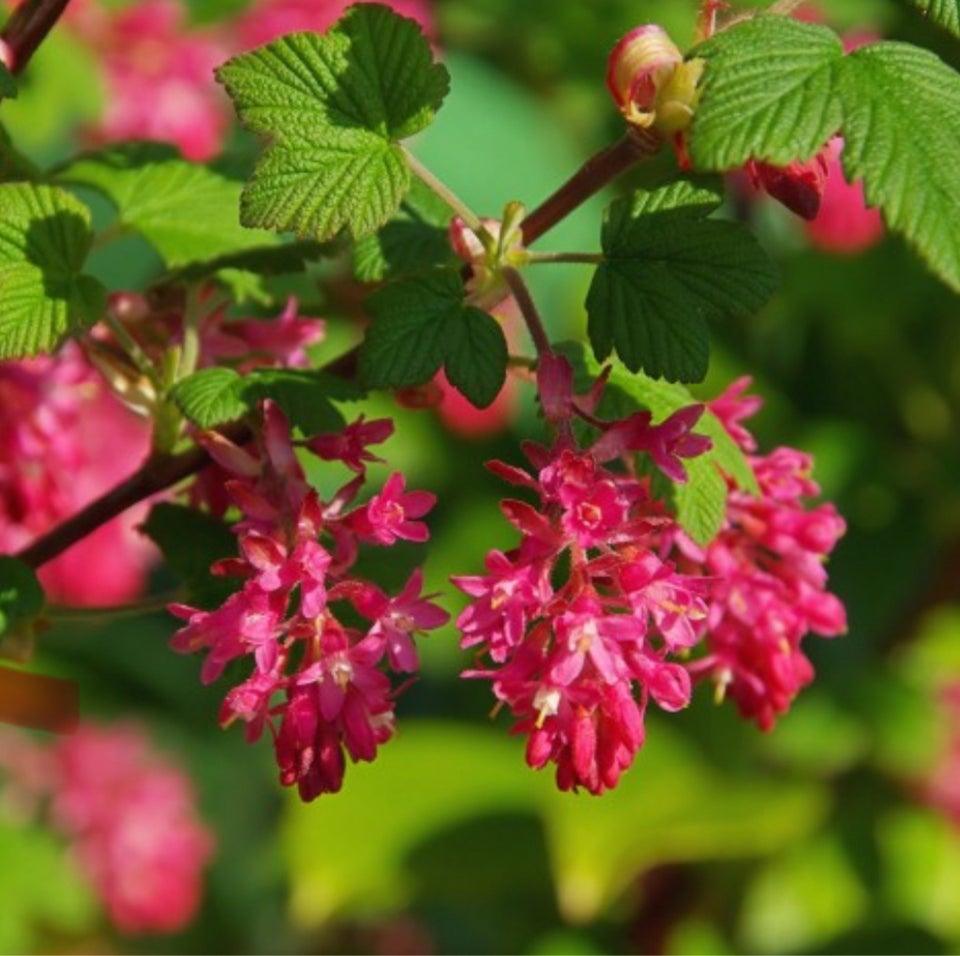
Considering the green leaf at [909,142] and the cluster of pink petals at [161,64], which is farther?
the cluster of pink petals at [161,64]

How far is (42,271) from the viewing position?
85cm

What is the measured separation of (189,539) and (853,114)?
1.41 ft

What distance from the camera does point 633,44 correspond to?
81 centimetres

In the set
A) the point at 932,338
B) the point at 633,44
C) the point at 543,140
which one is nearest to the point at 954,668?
the point at 932,338

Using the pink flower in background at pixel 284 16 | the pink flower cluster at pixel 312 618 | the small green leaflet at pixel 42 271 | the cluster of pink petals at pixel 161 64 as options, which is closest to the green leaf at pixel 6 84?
the small green leaflet at pixel 42 271

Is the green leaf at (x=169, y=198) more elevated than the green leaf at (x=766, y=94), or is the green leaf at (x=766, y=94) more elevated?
the green leaf at (x=766, y=94)

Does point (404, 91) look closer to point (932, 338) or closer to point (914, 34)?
point (914, 34)

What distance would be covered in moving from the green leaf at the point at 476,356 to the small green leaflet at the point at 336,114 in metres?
0.06

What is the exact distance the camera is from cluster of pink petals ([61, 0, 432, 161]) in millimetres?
2086

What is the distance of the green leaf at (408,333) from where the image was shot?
81cm

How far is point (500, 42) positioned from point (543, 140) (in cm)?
26

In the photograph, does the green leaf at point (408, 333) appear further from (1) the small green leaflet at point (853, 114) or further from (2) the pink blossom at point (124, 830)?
(2) the pink blossom at point (124, 830)

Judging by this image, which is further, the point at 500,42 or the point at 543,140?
the point at 543,140

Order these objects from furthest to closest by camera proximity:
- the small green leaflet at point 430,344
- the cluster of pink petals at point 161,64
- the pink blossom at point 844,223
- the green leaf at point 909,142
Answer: the pink blossom at point 844,223, the cluster of pink petals at point 161,64, the small green leaflet at point 430,344, the green leaf at point 909,142
